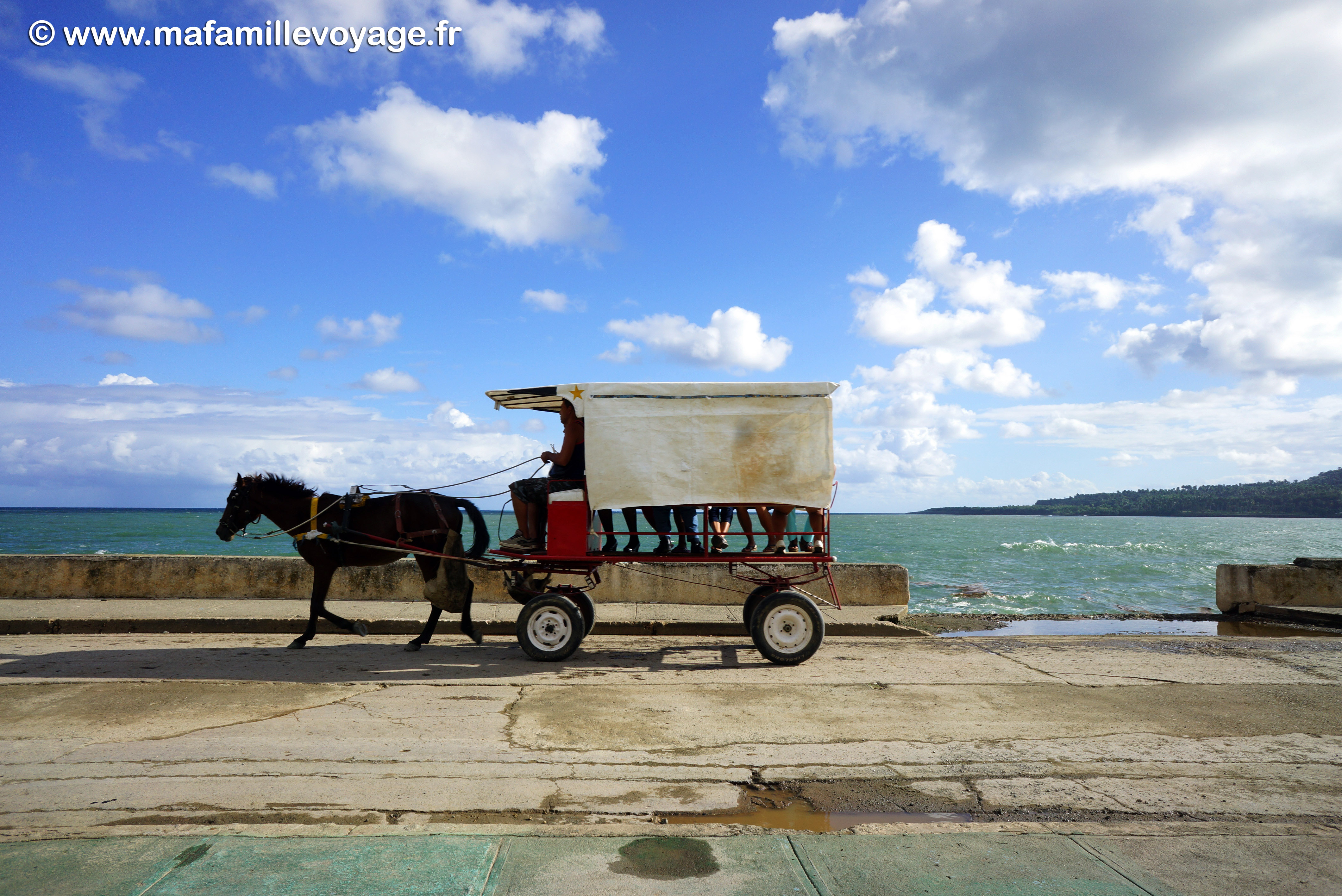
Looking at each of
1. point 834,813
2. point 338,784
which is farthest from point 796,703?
point 338,784

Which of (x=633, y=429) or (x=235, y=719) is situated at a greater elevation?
(x=633, y=429)

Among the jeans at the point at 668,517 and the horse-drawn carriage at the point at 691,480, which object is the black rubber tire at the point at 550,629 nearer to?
the horse-drawn carriage at the point at 691,480

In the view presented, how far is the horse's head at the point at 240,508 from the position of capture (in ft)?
29.1

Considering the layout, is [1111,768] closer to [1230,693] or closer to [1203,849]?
[1203,849]

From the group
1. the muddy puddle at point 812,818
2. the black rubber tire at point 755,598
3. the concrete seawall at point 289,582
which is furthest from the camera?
the concrete seawall at point 289,582

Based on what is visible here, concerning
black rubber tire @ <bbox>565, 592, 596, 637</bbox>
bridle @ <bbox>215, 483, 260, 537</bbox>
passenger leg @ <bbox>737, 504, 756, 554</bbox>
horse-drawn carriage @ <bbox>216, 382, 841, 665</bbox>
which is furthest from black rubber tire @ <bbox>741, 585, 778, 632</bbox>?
bridle @ <bbox>215, 483, 260, 537</bbox>

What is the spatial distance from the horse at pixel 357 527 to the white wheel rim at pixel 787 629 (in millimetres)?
3377

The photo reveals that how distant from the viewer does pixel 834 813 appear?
408 cm

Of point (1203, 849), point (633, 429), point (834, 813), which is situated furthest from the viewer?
point (633, 429)

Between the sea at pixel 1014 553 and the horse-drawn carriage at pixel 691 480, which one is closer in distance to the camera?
the horse-drawn carriage at pixel 691 480

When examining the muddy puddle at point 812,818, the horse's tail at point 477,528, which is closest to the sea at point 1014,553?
the horse's tail at point 477,528

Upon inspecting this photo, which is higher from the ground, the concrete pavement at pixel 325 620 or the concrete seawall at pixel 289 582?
the concrete seawall at pixel 289 582

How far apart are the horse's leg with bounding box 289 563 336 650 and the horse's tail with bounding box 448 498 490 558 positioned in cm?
159

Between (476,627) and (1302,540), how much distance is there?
95.0 metres
